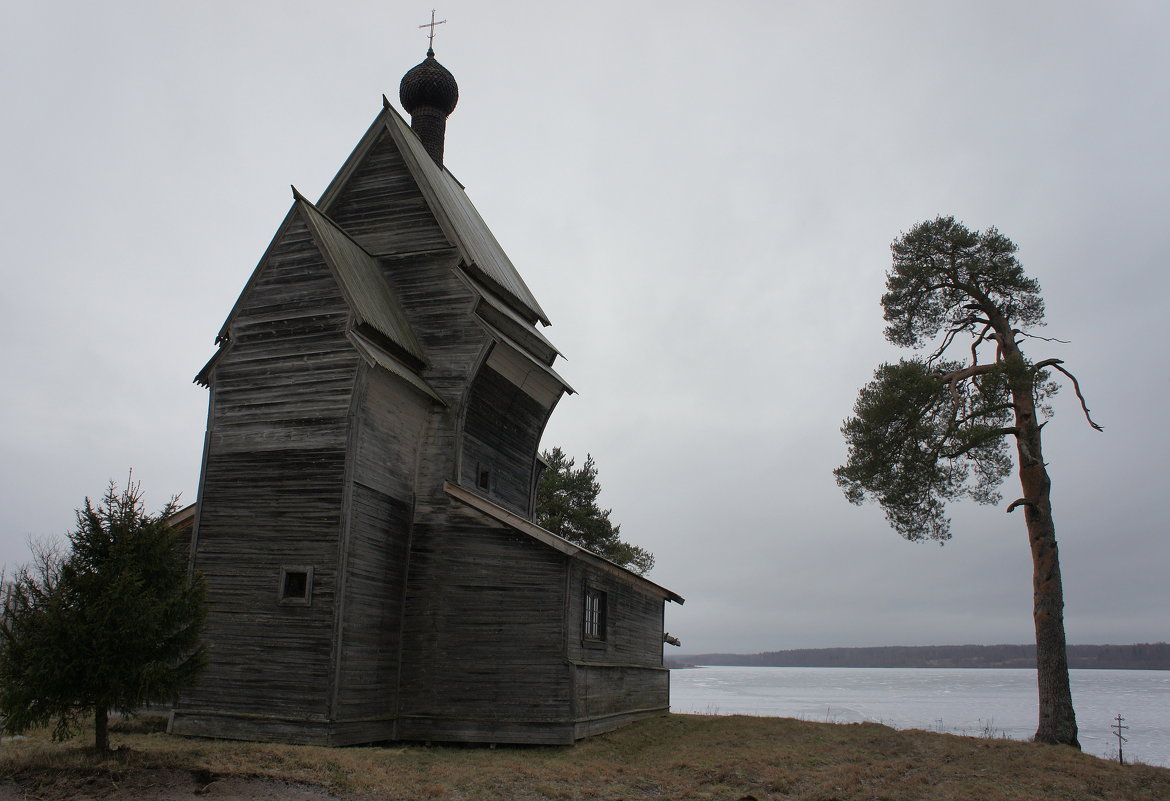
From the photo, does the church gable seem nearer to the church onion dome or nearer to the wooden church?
the wooden church

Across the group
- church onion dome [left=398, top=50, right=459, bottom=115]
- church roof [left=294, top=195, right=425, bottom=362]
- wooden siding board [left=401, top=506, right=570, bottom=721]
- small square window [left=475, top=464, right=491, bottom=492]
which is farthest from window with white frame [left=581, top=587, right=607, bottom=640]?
church onion dome [left=398, top=50, right=459, bottom=115]

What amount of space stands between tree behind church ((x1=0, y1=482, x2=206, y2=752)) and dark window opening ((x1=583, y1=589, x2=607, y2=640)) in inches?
349

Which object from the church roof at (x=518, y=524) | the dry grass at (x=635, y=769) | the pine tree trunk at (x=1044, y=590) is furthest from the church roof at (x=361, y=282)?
the pine tree trunk at (x=1044, y=590)

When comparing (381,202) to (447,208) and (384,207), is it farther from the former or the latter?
(447,208)

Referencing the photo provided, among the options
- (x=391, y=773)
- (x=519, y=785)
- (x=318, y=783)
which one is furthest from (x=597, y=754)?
(x=318, y=783)

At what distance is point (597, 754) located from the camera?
651 inches

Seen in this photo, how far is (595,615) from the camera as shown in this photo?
64.4ft

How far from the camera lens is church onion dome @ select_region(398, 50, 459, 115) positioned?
25719 millimetres

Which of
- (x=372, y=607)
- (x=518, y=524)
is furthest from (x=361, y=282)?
(x=372, y=607)

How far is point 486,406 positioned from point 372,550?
15.7 feet

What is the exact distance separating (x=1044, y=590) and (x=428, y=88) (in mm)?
21863

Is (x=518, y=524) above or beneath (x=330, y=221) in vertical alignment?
beneath

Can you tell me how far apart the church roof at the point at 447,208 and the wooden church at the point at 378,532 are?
171 mm

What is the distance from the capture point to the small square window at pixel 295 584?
50.8 feet
